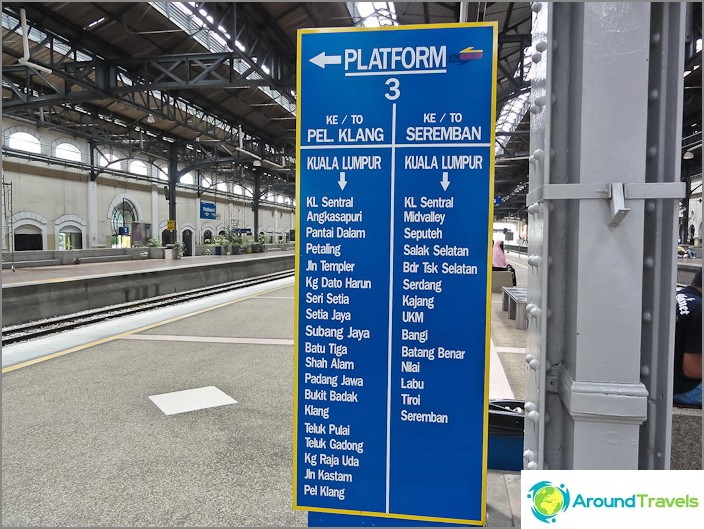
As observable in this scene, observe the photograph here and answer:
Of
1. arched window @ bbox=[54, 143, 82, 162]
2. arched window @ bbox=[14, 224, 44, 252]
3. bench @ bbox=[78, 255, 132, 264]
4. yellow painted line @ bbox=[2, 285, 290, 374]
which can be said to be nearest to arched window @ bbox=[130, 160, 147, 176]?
arched window @ bbox=[54, 143, 82, 162]

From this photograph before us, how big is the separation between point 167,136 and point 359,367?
31.8m

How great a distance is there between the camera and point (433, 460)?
1.96 metres

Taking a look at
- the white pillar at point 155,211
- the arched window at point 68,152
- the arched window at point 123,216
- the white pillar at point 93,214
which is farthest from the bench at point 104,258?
the white pillar at point 155,211

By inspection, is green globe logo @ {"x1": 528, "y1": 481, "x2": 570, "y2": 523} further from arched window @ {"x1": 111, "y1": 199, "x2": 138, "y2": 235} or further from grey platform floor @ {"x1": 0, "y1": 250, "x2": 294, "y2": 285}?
arched window @ {"x1": 111, "y1": 199, "x2": 138, "y2": 235}

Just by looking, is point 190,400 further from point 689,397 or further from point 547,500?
point 689,397

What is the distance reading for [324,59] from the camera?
194 centimetres

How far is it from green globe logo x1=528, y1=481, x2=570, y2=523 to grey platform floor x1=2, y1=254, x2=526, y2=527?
1.30 meters

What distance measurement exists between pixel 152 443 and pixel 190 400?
1.02 metres

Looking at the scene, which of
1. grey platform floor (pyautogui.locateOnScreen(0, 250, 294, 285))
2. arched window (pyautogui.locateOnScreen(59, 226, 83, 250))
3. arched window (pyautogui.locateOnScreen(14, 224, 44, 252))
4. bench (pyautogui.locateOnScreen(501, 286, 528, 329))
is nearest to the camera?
bench (pyautogui.locateOnScreen(501, 286, 528, 329))

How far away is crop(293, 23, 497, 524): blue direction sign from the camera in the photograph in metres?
1.88

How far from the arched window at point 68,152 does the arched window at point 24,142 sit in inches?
48.0

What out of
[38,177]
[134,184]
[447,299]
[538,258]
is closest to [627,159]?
[538,258]

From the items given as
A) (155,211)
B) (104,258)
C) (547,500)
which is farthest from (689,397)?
(155,211)

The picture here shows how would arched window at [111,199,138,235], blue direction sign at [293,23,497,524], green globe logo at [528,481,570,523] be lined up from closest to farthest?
green globe logo at [528,481,570,523]
blue direction sign at [293,23,497,524]
arched window at [111,199,138,235]
